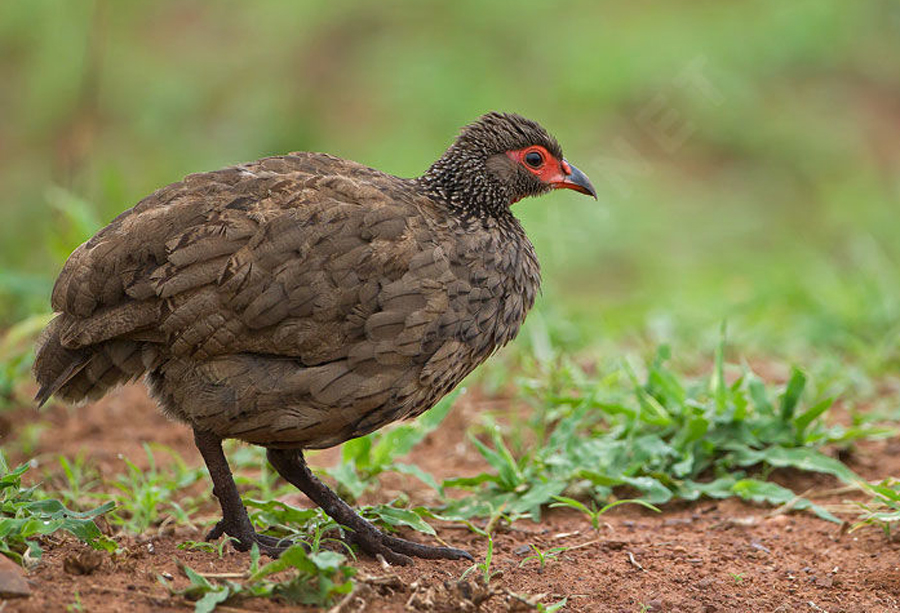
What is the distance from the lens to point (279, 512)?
13.9ft

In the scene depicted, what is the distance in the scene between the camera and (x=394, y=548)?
13.4ft

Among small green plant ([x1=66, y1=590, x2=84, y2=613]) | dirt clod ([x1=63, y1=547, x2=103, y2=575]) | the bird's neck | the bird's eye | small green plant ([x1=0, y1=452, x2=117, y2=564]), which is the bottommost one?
small green plant ([x1=66, y1=590, x2=84, y2=613])

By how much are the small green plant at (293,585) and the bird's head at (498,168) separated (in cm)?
→ 153

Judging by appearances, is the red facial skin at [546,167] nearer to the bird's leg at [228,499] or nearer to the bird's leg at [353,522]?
the bird's leg at [353,522]

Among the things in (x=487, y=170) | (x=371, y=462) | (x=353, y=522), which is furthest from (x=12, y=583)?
(x=487, y=170)

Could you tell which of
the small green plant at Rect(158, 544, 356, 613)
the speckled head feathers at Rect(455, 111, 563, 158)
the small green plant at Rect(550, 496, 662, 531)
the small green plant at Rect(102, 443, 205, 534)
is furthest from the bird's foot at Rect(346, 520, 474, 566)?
the speckled head feathers at Rect(455, 111, 563, 158)

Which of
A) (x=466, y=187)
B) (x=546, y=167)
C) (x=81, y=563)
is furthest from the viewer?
(x=546, y=167)

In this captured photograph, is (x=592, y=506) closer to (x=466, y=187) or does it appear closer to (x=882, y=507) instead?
(x=882, y=507)

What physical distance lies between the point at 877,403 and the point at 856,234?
4.11 m

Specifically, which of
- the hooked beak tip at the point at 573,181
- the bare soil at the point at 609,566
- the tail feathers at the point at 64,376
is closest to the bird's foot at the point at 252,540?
the bare soil at the point at 609,566

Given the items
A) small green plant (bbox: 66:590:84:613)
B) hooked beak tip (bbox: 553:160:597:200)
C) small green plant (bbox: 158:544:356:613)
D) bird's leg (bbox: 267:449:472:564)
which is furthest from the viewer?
hooked beak tip (bbox: 553:160:597:200)

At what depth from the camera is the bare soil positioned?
10.9ft

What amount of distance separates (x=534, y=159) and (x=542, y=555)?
1514 millimetres

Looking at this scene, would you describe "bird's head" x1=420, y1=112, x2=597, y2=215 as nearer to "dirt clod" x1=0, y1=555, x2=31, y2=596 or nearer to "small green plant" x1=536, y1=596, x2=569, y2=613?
"small green plant" x1=536, y1=596, x2=569, y2=613
